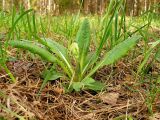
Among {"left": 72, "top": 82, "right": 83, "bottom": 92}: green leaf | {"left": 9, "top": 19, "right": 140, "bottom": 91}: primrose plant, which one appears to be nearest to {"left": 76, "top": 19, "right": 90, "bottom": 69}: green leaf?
{"left": 9, "top": 19, "right": 140, "bottom": 91}: primrose plant

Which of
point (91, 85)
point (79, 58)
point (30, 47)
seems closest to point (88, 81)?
point (91, 85)

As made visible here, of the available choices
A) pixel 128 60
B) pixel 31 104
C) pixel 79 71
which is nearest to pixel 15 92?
pixel 31 104

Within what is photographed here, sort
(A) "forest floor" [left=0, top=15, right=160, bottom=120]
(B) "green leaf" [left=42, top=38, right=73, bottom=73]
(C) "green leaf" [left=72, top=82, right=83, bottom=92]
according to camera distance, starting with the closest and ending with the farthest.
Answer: (A) "forest floor" [left=0, top=15, right=160, bottom=120] < (C) "green leaf" [left=72, top=82, right=83, bottom=92] < (B) "green leaf" [left=42, top=38, right=73, bottom=73]

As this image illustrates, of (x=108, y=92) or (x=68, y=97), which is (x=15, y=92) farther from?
(x=108, y=92)

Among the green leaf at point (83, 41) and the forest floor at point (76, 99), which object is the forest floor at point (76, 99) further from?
the green leaf at point (83, 41)

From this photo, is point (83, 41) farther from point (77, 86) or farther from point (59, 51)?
point (77, 86)

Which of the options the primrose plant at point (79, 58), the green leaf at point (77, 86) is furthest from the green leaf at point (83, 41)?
the green leaf at point (77, 86)

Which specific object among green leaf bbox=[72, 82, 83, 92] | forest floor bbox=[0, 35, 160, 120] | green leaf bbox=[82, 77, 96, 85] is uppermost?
green leaf bbox=[82, 77, 96, 85]

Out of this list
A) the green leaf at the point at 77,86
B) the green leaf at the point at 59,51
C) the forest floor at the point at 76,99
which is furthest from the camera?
the green leaf at the point at 59,51

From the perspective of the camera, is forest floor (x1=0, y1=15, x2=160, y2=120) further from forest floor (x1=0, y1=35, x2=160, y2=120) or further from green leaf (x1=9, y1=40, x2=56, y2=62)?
green leaf (x1=9, y1=40, x2=56, y2=62)
